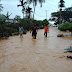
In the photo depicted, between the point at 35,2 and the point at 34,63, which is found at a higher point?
the point at 35,2

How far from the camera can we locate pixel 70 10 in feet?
195

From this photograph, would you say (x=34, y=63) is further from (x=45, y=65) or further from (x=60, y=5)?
(x=60, y=5)

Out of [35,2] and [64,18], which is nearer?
[35,2]

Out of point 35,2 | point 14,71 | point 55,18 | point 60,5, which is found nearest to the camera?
point 14,71

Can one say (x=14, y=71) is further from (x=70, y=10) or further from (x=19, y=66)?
(x=70, y=10)

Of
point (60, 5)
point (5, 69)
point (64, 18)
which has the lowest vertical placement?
point (5, 69)

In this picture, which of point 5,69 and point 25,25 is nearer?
point 5,69

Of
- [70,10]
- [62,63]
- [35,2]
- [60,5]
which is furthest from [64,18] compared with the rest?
[62,63]

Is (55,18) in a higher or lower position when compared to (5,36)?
higher

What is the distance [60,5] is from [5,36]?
37104 mm

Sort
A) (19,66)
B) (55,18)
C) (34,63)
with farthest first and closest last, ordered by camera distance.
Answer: (55,18) → (34,63) → (19,66)

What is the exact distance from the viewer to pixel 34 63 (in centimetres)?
546

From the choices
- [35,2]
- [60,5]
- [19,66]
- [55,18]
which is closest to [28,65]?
[19,66]

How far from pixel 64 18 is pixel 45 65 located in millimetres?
57150
